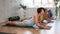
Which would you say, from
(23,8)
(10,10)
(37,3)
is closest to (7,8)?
(10,10)

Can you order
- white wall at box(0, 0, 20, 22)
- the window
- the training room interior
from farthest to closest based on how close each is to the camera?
the window, the training room interior, white wall at box(0, 0, 20, 22)

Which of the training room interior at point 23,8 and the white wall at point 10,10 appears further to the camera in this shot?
the training room interior at point 23,8

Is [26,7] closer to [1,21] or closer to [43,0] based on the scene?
[43,0]

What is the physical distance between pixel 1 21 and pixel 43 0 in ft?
12.1

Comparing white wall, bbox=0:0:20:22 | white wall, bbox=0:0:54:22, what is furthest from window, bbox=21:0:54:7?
white wall, bbox=0:0:20:22

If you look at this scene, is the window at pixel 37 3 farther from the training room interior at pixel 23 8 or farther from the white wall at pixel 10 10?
the white wall at pixel 10 10

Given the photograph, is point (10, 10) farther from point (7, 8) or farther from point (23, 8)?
point (23, 8)

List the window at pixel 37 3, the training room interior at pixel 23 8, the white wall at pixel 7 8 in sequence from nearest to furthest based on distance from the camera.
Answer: the white wall at pixel 7 8, the training room interior at pixel 23 8, the window at pixel 37 3

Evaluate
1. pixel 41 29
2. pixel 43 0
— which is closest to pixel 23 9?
pixel 43 0

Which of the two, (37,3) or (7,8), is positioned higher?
(37,3)

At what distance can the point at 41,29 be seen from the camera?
4344 mm

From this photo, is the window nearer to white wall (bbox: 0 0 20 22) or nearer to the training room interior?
the training room interior

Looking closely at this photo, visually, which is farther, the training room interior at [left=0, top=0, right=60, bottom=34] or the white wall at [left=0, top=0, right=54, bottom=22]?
the training room interior at [left=0, top=0, right=60, bottom=34]

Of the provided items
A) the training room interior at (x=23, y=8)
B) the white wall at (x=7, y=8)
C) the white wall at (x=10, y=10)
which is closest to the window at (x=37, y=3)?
the training room interior at (x=23, y=8)
